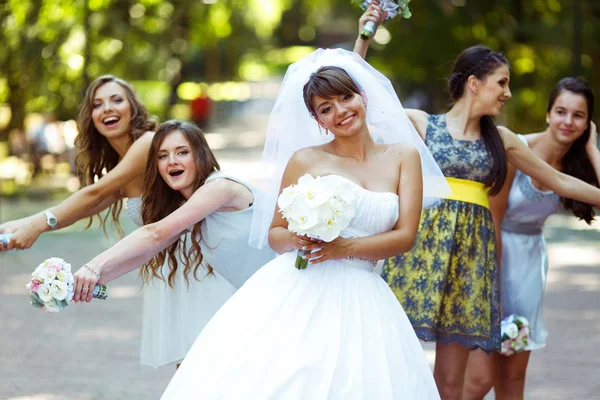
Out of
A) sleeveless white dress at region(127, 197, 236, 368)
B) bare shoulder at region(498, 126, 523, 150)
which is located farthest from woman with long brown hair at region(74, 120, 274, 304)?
bare shoulder at region(498, 126, 523, 150)

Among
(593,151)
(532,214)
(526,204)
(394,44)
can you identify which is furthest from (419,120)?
(394,44)

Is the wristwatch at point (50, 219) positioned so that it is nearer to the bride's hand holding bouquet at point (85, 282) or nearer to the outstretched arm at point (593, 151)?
the bride's hand holding bouquet at point (85, 282)

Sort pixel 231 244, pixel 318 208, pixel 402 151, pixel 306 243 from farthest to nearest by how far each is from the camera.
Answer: pixel 231 244, pixel 402 151, pixel 306 243, pixel 318 208

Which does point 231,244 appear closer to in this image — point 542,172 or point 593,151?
point 542,172

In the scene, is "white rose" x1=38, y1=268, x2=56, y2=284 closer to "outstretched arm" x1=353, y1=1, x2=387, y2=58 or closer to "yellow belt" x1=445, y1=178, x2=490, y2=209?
"outstretched arm" x1=353, y1=1, x2=387, y2=58

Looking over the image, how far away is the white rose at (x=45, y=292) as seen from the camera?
4191mm

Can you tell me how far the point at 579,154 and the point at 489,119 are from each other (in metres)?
0.81

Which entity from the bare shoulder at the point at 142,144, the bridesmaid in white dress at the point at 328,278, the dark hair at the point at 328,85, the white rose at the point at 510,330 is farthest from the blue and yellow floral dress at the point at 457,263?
the bare shoulder at the point at 142,144

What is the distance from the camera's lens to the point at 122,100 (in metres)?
5.88

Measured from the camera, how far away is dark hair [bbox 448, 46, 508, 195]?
17.1 ft

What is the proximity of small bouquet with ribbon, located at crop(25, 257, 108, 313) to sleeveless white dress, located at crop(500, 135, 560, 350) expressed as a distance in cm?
283

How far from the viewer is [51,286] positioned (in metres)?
4.20

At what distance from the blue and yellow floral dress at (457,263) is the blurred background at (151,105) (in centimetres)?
193

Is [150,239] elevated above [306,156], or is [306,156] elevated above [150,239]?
[306,156]
